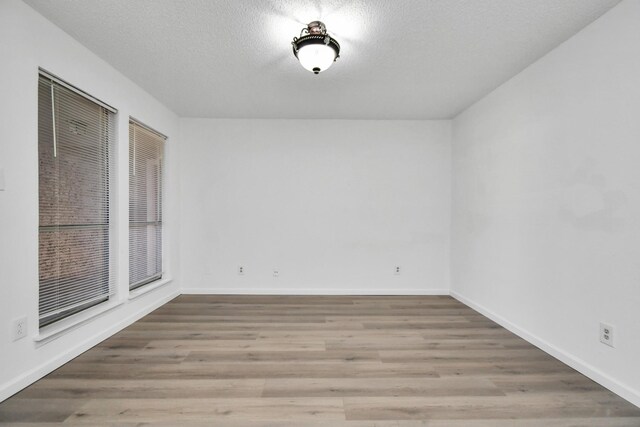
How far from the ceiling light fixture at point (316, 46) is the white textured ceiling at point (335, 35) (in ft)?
0.20

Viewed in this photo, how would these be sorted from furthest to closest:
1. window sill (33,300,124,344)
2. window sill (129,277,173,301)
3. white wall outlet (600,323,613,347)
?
window sill (129,277,173,301), window sill (33,300,124,344), white wall outlet (600,323,613,347)

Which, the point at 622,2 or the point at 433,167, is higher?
the point at 622,2

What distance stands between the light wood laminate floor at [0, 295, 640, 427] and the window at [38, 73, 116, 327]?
1.76ft

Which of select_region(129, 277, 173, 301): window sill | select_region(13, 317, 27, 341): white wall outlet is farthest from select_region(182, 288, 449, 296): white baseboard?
select_region(13, 317, 27, 341): white wall outlet

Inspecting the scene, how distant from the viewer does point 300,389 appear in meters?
2.01

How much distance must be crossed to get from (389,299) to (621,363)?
2.46 meters

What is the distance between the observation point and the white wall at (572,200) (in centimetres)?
193

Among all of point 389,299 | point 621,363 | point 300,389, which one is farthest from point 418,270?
point 300,389

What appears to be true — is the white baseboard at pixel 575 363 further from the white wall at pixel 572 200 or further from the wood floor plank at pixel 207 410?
the wood floor plank at pixel 207 410

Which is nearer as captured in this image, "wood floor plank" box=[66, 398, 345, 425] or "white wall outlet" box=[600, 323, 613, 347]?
"wood floor plank" box=[66, 398, 345, 425]

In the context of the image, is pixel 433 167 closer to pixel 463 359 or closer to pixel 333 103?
pixel 333 103

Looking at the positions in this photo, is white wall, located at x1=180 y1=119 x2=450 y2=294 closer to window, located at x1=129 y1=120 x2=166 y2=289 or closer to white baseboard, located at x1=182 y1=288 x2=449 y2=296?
white baseboard, located at x1=182 y1=288 x2=449 y2=296

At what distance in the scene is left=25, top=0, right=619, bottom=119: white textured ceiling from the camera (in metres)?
2.04

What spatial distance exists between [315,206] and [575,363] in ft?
10.5
